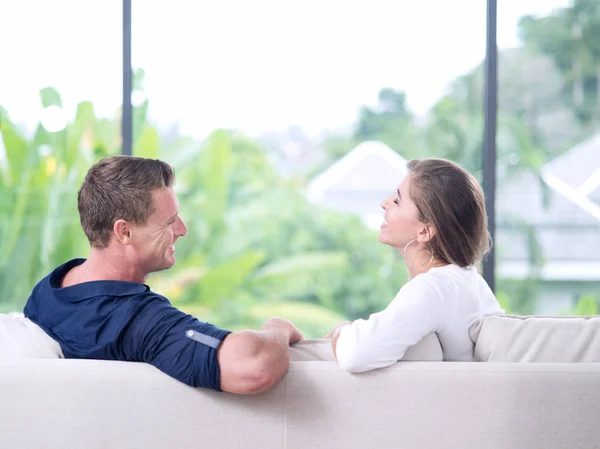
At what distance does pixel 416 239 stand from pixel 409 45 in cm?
246

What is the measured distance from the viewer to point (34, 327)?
6.17 feet

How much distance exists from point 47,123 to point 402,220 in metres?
2.71

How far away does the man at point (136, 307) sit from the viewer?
1.65 metres

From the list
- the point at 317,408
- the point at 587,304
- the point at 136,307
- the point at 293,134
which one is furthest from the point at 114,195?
the point at 587,304

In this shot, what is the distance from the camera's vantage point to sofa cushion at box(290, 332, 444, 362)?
5.91ft

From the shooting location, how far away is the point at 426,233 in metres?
2.07

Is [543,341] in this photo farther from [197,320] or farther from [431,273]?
[197,320]

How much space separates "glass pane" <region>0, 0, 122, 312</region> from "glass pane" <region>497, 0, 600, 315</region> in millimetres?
2088

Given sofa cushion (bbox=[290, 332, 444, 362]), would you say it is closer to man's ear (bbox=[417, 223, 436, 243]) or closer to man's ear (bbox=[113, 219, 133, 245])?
man's ear (bbox=[417, 223, 436, 243])

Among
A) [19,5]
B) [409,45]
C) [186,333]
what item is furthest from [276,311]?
[186,333]

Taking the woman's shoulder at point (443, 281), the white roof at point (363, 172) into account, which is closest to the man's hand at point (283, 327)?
the woman's shoulder at point (443, 281)

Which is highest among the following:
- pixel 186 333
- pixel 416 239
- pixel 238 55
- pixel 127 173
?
pixel 238 55

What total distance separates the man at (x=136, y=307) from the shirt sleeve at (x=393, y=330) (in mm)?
143

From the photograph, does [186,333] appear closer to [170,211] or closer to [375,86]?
[170,211]
